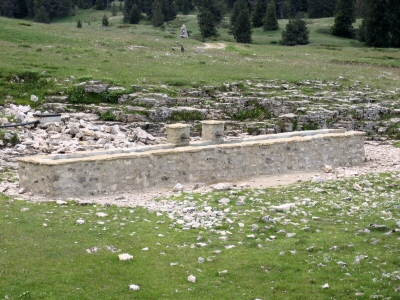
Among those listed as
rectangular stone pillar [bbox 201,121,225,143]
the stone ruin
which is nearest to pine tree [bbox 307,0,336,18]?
the stone ruin

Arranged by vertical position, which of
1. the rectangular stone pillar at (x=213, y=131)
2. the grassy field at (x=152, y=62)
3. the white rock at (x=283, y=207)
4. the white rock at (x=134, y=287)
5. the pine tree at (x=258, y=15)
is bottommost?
the white rock at (x=283, y=207)

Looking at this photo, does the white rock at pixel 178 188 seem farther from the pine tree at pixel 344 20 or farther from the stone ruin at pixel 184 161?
the pine tree at pixel 344 20

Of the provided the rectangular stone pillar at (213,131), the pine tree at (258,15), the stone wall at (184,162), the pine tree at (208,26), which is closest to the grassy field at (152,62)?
the rectangular stone pillar at (213,131)

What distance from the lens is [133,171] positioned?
70.5 ft

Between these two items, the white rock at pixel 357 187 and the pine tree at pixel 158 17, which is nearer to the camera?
the white rock at pixel 357 187

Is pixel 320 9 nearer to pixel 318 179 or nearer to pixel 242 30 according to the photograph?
pixel 242 30

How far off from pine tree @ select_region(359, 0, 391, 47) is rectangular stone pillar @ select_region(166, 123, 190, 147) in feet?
173

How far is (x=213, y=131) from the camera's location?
79.7 ft

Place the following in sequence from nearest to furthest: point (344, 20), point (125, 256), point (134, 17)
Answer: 1. point (125, 256)
2. point (344, 20)
3. point (134, 17)

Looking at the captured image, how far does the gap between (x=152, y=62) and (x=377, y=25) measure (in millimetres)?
40225

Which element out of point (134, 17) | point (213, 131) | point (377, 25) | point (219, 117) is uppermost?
point (377, 25)

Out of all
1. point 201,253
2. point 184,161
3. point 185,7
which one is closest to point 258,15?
point 185,7

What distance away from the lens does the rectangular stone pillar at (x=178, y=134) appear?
23578mm

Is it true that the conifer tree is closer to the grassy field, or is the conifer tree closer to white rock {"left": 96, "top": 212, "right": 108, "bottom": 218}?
the grassy field
